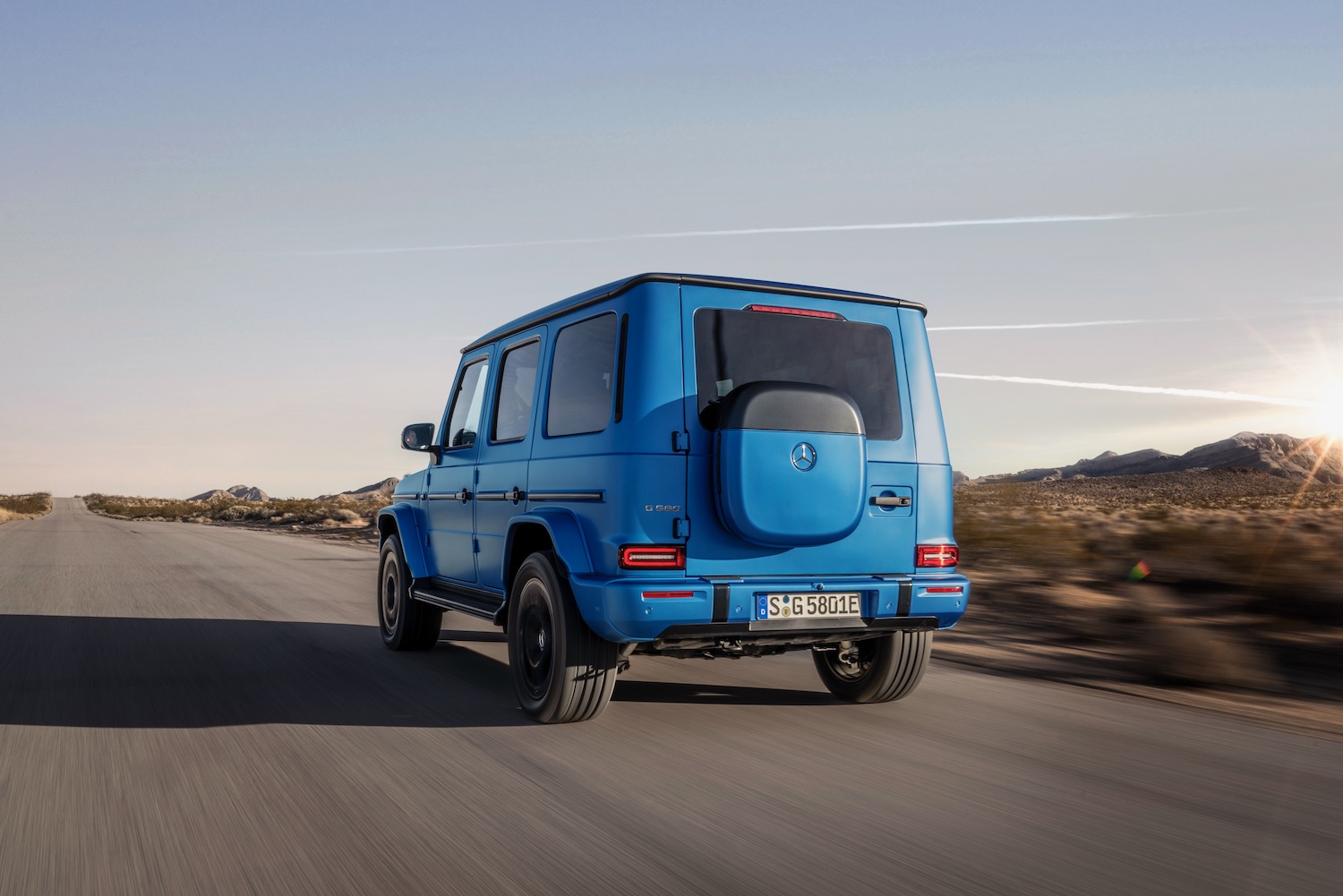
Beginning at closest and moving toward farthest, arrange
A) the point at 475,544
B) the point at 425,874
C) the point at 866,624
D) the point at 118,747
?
1. the point at 425,874
2. the point at 118,747
3. the point at 866,624
4. the point at 475,544

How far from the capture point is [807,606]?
5375 millimetres

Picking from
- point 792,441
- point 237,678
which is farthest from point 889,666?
point 237,678

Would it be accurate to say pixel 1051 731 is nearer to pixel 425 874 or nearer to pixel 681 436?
pixel 681 436

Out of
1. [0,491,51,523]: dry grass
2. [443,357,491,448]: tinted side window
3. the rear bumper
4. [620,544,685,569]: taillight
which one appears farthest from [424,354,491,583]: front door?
[0,491,51,523]: dry grass

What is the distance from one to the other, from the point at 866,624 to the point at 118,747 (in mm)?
3681

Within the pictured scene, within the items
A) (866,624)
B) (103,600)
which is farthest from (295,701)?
(103,600)

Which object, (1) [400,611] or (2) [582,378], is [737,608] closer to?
(2) [582,378]

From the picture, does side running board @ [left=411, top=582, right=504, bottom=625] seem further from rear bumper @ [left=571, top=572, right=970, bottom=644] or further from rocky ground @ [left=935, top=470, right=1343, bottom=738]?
rocky ground @ [left=935, top=470, right=1343, bottom=738]

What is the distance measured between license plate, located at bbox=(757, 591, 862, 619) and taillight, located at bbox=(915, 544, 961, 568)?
48cm

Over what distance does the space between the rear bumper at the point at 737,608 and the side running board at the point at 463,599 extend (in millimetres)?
1260

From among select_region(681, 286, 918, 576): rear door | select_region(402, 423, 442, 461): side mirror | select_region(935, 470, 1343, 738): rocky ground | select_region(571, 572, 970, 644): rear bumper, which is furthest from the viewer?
select_region(402, 423, 442, 461): side mirror

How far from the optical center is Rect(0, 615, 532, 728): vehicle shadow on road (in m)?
5.89

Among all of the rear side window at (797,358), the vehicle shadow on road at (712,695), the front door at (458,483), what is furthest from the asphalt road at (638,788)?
the rear side window at (797,358)

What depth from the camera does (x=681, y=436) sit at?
17.2 ft
